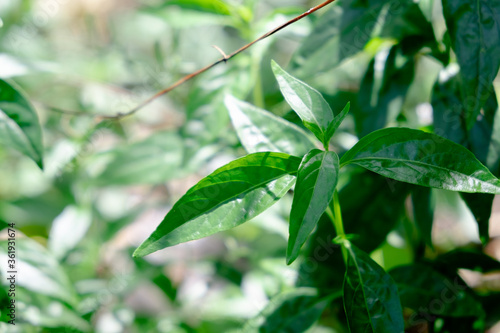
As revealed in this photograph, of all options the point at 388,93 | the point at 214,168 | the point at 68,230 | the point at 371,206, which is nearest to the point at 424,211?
the point at 371,206

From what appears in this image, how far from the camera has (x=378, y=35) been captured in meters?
0.84

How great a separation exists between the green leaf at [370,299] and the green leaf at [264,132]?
0.20 m

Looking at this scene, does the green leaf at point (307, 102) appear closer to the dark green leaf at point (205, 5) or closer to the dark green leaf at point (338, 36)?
the dark green leaf at point (338, 36)

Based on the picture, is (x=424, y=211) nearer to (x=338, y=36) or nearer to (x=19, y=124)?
(x=338, y=36)

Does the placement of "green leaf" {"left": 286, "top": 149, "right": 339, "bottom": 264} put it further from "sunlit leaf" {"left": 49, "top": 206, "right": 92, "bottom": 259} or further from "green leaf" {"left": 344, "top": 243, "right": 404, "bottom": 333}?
"sunlit leaf" {"left": 49, "top": 206, "right": 92, "bottom": 259}

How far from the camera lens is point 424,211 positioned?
835 mm

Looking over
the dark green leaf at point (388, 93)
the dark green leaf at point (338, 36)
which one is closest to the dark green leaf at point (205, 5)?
the dark green leaf at point (338, 36)

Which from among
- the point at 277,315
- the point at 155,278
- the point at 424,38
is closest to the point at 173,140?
the point at 155,278

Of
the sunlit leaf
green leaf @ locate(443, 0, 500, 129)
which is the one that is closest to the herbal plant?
green leaf @ locate(443, 0, 500, 129)

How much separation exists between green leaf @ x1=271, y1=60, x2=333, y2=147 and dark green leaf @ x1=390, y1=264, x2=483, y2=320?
1.24ft

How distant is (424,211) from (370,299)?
0.90 feet

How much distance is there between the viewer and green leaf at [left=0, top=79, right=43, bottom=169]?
0.72 meters

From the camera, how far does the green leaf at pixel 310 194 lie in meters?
0.52

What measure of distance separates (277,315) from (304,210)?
36 centimetres
